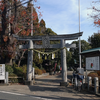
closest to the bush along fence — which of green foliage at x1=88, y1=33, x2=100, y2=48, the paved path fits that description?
the paved path

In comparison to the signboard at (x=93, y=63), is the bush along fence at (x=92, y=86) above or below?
below

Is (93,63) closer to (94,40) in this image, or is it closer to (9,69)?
(9,69)

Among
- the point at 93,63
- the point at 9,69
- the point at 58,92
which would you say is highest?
the point at 93,63

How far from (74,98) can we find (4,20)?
14.1 meters

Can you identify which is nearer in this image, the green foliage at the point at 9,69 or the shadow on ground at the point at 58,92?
the shadow on ground at the point at 58,92

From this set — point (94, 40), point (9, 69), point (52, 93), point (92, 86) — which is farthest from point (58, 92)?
point (94, 40)

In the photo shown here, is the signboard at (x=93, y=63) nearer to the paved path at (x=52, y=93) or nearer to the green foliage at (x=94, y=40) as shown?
the paved path at (x=52, y=93)

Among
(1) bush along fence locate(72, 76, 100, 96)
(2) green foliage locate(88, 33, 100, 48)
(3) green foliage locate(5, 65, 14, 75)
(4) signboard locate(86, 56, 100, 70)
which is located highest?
(2) green foliage locate(88, 33, 100, 48)

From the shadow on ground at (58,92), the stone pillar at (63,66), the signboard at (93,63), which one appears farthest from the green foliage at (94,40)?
the signboard at (93,63)

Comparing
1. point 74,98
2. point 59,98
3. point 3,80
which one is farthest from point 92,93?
point 3,80

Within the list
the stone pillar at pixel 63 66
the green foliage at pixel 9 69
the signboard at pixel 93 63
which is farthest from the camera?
the green foliage at pixel 9 69

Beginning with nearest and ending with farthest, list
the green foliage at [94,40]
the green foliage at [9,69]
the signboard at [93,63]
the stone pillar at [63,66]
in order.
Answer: the signboard at [93,63] → the stone pillar at [63,66] → the green foliage at [9,69] → the green foliage at [94,40]

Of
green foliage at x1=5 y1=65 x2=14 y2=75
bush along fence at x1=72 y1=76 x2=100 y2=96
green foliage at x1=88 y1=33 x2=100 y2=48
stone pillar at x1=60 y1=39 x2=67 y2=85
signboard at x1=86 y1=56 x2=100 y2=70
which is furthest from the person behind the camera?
green foliage at x1=88 y1=33 x2=100 y2=48

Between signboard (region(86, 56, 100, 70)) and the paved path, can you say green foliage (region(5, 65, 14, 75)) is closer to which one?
the paved path
